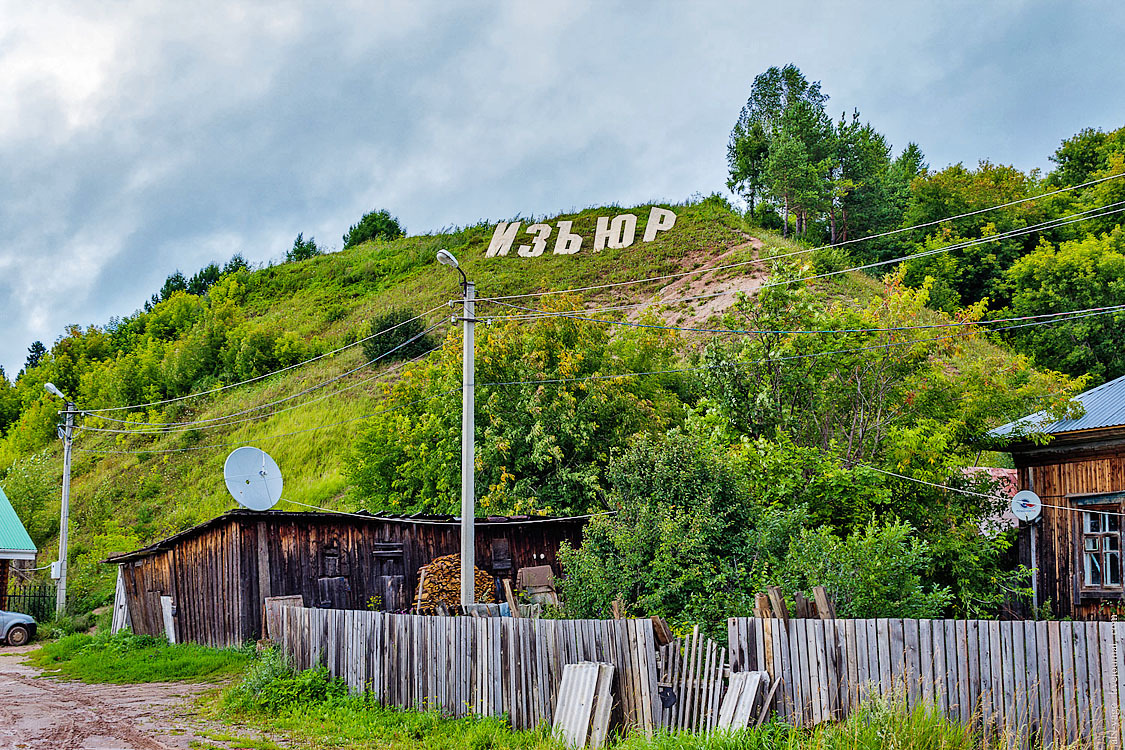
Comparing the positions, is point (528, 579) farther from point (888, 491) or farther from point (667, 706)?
→ point (667, 706)

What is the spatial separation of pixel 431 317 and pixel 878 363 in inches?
1500

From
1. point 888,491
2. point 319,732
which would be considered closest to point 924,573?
point 888,491

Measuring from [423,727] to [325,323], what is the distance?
184ft

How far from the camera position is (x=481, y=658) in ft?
32.6

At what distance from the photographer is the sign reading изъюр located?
66.4m

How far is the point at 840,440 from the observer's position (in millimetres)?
18594

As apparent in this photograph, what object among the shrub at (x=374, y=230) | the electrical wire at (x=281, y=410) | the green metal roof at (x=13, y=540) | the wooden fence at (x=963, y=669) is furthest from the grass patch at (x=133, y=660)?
the shrub at (x=374, y=230)

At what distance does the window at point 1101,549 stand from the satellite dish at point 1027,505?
70 centimetres

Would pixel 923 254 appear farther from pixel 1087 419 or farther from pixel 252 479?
pixel 252 479

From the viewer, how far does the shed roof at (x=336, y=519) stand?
1725 cm

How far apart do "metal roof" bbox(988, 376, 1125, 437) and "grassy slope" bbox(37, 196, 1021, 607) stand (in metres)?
14.9

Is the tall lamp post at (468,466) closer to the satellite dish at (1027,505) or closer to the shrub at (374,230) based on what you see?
the satellite dish at (1027,505)

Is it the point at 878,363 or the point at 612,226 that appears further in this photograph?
the point at 612,226

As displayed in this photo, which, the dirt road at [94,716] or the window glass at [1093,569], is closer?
the dirt road at [94,716]
